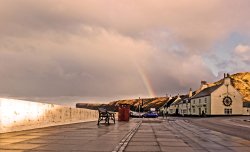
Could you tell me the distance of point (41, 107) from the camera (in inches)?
928

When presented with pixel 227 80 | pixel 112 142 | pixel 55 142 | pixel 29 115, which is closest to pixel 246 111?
pixel 227 80

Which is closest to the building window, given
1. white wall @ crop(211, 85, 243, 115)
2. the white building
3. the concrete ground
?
the white building

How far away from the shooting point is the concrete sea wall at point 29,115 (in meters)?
17.7

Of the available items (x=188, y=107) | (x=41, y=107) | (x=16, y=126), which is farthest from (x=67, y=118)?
(x=188, y=107)

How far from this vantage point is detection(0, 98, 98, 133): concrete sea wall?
58.2 feet

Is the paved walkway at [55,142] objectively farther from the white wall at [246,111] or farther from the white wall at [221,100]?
the white wall at [246,111]

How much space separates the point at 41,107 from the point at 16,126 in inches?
186

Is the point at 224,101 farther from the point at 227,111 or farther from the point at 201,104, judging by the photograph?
the point at 201,104

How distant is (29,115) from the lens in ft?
68.7

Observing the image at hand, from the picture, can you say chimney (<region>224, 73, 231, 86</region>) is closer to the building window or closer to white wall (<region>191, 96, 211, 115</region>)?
white wall (<region>191, 96, 211, 115</region>)

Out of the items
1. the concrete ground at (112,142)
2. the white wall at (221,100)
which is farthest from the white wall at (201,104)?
the concrete ground at (112,142)

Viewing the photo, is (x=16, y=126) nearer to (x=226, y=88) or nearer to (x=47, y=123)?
(x=47, y=123)

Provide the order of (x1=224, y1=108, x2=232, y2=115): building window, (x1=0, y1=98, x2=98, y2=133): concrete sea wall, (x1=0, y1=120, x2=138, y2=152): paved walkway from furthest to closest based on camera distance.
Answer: (x1=224, y1=108, x2=232, y2=115): building window → (x1=0, y1=98, x2=98, y2=133): concrete sea wall → (x1=0, y1=120, x2=138, y2=152): paved walkway

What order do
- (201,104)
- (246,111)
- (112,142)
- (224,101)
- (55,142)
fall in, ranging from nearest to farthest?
(55,142), (112,142), (224,101), (246,111), (201,104)
